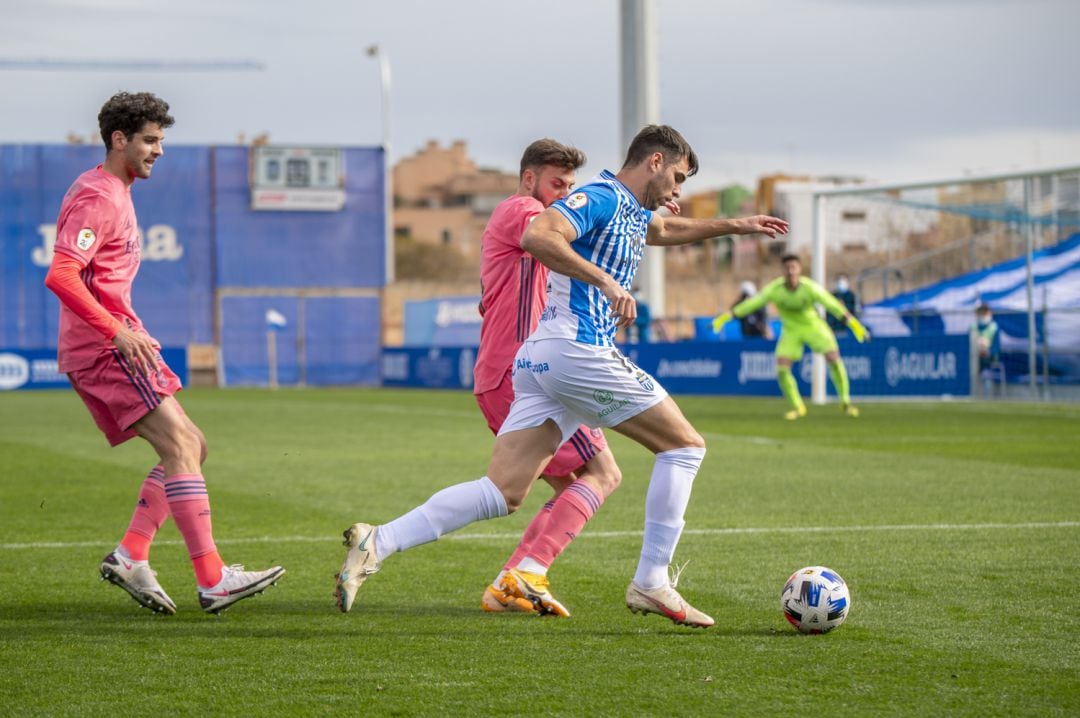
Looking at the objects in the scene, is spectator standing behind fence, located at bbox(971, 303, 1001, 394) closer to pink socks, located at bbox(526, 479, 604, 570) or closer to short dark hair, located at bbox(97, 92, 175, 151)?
pink socks, located at bbox(526, 479, 604, 570)

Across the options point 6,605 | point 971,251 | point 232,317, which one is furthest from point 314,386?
point 6,605

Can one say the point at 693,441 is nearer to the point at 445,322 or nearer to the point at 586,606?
the point at 586,606

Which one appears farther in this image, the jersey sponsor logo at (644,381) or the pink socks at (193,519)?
the pink socks at (193,519)

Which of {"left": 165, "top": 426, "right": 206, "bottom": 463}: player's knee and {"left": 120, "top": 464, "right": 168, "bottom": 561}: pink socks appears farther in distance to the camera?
{"left": 120, "top": 464, "right": 168, "bottom": 561}: pink socks

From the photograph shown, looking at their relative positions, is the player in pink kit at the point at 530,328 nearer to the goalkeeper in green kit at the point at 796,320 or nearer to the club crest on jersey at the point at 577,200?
the club crest on jersey at the point at 577,200

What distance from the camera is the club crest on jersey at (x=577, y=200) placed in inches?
212

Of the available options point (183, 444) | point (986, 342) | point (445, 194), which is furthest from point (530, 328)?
point (445, 194)

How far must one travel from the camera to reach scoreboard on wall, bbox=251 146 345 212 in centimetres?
5069

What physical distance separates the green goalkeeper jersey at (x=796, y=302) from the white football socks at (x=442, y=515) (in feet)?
46.1

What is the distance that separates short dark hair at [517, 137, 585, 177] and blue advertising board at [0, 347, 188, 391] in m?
32.2

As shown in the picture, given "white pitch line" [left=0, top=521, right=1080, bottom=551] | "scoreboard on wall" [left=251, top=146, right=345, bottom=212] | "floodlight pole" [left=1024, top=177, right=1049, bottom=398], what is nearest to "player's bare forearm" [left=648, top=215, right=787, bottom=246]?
"white pitch line" [left=0, top=521, right=1080, bottom=551]

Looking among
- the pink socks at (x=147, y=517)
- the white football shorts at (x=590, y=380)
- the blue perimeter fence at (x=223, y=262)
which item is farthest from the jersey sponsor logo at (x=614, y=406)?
the blue perimeter fence at (x=223, y=262)

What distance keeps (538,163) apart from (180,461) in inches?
75.4

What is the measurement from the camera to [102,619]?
5.90 m
